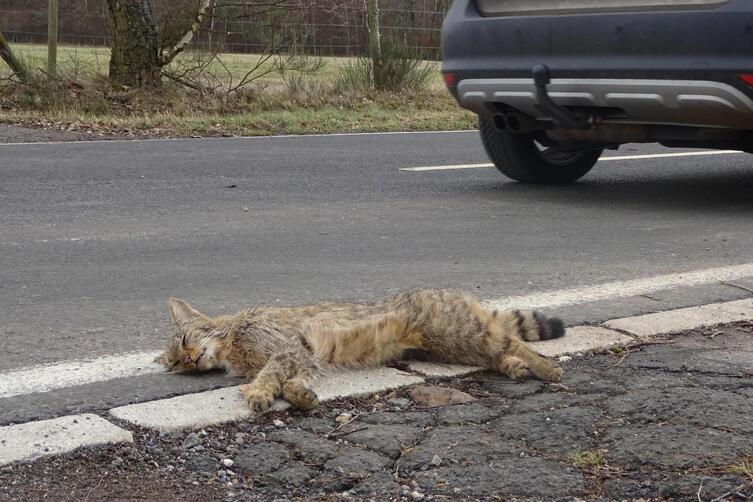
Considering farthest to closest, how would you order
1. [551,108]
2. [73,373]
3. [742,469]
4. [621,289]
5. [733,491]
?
[551,108] < [621,289] < [73,373] < [742,469] < [733,491]

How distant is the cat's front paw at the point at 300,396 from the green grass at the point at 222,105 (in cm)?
841

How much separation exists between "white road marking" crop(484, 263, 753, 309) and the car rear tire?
2784 millimetres

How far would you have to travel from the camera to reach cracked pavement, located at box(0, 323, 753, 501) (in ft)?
9.13

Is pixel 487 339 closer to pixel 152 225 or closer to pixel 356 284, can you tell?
pixel 356 284

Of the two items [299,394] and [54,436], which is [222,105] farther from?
[54,436]

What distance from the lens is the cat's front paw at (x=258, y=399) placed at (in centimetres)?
334

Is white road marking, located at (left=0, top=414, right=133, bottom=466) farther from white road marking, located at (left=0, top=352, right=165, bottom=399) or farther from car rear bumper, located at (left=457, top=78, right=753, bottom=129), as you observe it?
car rear bumper, located at (left=457, top=78, right=753, bottom=129)

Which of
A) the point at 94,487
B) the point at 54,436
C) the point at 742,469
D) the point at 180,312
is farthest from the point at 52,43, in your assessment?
the point at 742,469

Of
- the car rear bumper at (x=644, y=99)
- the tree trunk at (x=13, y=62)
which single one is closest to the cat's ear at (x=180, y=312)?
the car rear bumper at (x=644, y=99)

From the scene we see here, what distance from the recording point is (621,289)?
502cm

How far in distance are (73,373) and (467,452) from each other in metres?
1.49

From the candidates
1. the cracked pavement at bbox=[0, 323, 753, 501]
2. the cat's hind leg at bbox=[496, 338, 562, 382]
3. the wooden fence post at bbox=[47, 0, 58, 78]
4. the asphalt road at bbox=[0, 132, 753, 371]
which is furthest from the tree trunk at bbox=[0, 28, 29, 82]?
the cracked pavement at bbox=[0, 323, 753, 501]

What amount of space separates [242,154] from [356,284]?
485 centimetres

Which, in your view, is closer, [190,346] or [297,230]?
[190,346]
